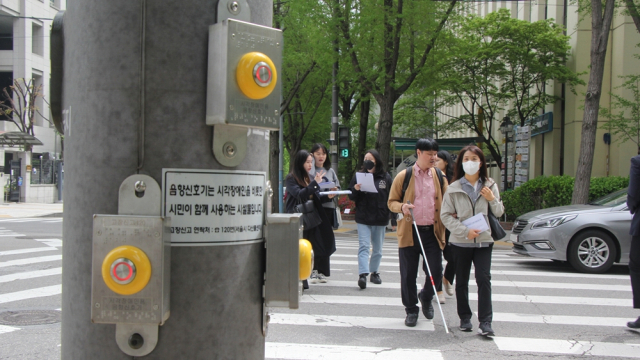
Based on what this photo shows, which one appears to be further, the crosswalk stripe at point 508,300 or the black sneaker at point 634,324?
the crosswalk stripe at point 508,300

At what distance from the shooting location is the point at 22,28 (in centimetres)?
4175

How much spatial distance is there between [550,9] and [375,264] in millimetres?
27896

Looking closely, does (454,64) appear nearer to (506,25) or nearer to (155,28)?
(506,25)

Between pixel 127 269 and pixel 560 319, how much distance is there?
617 centimetres

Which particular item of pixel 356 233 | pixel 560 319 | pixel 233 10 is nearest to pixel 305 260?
pixel 233 10

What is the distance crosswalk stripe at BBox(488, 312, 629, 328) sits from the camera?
6547 mm

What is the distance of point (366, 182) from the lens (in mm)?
8305

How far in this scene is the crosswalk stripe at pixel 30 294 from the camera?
747 centimetres

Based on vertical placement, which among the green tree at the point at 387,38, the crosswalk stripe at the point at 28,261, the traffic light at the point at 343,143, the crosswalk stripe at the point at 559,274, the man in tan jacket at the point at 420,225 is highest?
the green tree at the point at 387,38

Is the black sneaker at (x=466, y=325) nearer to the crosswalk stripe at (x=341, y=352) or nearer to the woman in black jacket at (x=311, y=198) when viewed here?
the crosswalk stripe at (x=341, y=352)

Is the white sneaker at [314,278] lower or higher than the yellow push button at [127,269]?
lower

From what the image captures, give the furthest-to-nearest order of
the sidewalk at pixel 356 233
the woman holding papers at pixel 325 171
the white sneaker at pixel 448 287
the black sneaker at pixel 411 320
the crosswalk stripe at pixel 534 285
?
the sidewalk at pixel 356 233
the crosswalk stripe at pixel 534 285
the woman holding papers at pixel 325 171
the white sneaker at pixel 448 287
the black sneaker at pixel 411 320

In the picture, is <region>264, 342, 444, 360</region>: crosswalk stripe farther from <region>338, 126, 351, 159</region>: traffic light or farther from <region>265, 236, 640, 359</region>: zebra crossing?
<region>338, 126, 351, 159</region>: traffic light

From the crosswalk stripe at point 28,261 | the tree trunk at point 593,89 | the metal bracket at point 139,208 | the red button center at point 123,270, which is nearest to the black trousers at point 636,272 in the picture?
the metal bracket at point 139,208
